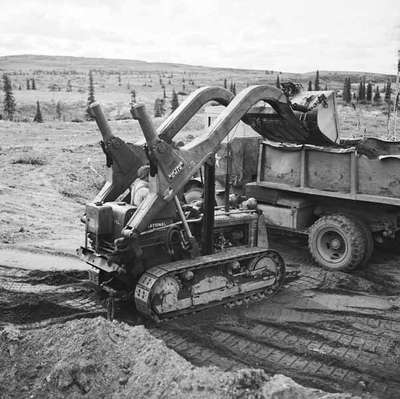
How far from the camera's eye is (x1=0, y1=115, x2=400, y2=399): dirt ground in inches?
186

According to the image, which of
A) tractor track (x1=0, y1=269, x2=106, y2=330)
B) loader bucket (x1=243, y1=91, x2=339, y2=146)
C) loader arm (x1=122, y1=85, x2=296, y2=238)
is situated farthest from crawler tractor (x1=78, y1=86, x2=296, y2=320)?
loader bucket (x1=243, y1=91, x2=339, y2=146)

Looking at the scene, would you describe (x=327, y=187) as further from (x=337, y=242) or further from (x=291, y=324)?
(x=291, y=324)

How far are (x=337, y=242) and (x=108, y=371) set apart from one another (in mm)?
5145

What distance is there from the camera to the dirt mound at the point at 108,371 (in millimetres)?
4363

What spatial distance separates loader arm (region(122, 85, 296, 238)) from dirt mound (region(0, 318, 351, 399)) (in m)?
1.31

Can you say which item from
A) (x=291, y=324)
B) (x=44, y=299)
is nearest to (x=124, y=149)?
(x=44, y=299)

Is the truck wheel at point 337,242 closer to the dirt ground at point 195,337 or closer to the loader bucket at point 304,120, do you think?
the dirt ground at point 195,337

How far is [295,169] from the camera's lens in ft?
30.7

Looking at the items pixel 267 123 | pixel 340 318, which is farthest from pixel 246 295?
pixel 267 123

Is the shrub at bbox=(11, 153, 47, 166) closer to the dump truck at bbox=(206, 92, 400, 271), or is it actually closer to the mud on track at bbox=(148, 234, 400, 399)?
the dump truck at bbox=(206, 92, 400, 271)

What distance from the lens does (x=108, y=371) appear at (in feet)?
16.0

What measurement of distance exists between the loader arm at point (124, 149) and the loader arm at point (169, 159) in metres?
0.37

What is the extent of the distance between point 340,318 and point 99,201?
3.47 metres

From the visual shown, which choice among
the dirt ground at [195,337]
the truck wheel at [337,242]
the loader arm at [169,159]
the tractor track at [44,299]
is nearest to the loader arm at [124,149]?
the loader arm at [169,159]
